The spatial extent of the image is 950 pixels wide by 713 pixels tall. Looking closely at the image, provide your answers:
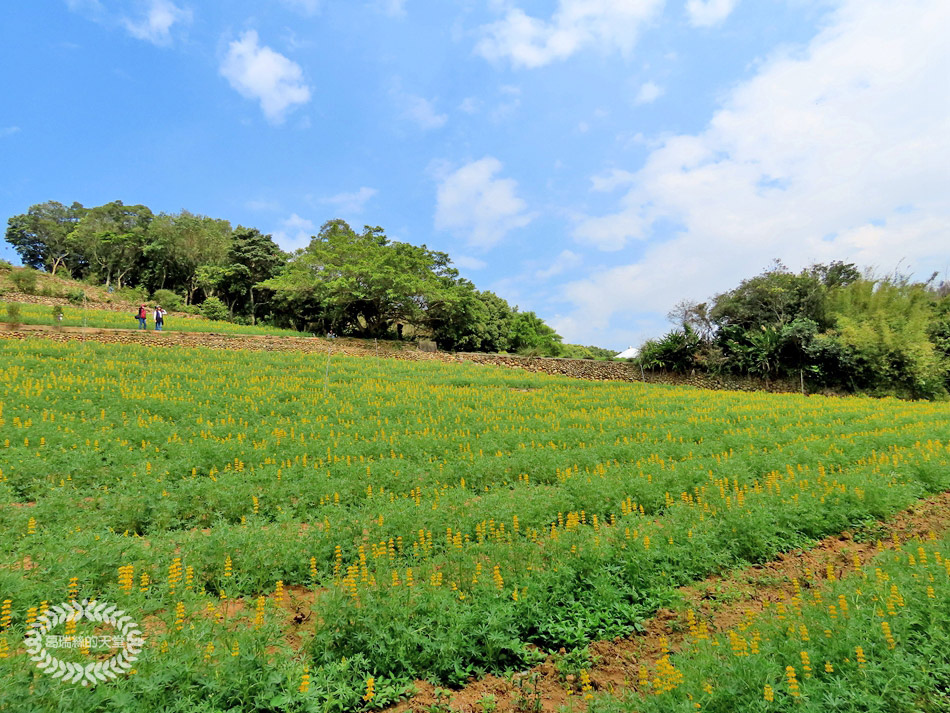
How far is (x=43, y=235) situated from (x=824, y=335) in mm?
72553

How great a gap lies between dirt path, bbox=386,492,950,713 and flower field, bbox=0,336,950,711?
0.13m

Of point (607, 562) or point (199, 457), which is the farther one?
point (199, 457)

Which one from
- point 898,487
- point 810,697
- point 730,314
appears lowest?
point 810,697

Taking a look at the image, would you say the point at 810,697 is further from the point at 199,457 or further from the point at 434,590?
the point at 199,457

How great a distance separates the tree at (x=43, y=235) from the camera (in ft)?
158

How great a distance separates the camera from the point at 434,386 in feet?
55.6

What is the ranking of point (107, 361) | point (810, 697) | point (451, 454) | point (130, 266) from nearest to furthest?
point (810, 697)
point (451, 454)
point (107, 361)
point (130, 266)

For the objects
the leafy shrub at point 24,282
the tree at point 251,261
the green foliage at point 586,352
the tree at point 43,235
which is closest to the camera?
the leafy shrub at point 24,282

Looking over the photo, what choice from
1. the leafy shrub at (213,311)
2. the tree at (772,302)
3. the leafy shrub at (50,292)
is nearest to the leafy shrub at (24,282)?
the leafy shrub at (50,292)

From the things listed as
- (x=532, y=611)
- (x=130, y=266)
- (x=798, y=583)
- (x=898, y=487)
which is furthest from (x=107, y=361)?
(x=130, y=266)

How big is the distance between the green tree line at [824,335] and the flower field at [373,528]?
1232 centimetres

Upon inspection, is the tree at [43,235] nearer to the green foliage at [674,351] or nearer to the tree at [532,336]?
the tree at [532,336]

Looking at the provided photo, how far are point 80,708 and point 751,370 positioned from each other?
89.7ft

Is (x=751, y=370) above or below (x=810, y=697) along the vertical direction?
above
